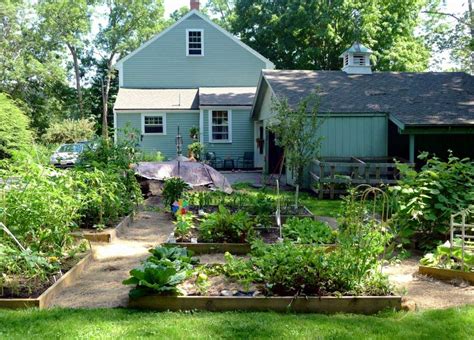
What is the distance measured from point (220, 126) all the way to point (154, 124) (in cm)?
305

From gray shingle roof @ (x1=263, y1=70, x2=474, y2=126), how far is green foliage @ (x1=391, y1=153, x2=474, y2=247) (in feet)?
23.1

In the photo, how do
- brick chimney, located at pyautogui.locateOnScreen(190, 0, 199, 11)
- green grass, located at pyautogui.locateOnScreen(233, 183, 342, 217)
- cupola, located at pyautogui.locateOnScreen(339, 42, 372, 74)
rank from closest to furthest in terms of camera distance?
green grass, located at pyautogui.locateOnScreen(233, 183, 342, 217)
cupola, located at pyautogui.locateOnScreen(339, 42, 372, 74)
brick chimney, located at pyautogui.locateOnScreen(190, 0, 199, 11)

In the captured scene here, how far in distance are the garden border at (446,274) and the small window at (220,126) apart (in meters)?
17.4

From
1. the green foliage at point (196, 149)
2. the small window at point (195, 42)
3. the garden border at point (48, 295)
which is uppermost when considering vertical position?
the small window at point (195, 42)

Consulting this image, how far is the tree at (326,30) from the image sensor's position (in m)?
31.0

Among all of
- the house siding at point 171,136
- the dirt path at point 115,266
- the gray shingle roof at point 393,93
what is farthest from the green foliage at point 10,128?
the dirt path at point 115,266

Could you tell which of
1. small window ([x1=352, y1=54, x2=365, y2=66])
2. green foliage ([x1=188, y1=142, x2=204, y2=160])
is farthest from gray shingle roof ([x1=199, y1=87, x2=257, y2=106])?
small window ([x1=352, y1=54, x2=365, y2=66])

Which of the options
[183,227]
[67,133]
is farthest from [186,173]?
[67,133]

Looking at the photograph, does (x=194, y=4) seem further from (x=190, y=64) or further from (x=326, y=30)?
(x=326, y=30)

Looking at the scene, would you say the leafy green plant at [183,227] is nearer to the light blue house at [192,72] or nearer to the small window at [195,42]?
the light blue house at [192,72]

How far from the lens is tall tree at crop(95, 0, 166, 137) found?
42.0 metres

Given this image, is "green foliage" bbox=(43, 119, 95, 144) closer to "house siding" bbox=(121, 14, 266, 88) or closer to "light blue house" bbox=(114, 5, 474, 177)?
"house siding" bbox=(121, 14, 266, 88)

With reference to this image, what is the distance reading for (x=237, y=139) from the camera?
23.6 m

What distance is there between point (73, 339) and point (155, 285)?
42.2 inches
